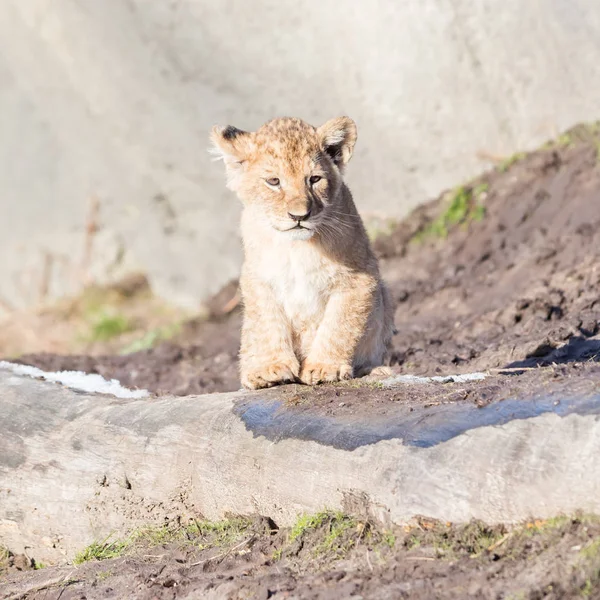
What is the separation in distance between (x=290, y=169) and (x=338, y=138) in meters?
0.48

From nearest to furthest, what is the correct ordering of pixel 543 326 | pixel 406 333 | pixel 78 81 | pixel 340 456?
pixel 340 456
pixel 543 326
pixel 406 333
pixel 78 81

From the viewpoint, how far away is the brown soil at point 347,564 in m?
3.71

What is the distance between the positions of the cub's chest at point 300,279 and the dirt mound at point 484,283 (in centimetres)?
174

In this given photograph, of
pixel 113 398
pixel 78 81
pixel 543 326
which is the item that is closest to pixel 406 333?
pixel 543 326

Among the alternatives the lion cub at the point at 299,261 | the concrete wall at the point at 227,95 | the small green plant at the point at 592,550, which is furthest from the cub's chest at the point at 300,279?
the concrete wall at the point at 227,95

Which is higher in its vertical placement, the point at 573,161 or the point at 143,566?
the point at 573,161

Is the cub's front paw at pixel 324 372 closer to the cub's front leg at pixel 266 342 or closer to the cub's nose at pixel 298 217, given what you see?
the cub's front leg at pixel 266 342

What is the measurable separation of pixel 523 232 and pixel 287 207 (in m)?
5.56

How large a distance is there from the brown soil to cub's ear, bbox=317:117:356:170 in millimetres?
2507

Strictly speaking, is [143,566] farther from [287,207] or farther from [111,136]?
[111,136]

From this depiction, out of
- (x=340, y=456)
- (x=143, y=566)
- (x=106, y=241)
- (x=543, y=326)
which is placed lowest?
(x=143, y=566)

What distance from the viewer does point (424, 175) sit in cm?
1211

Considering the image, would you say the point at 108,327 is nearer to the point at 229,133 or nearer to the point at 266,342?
the point at 229,133

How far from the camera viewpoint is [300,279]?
6.15m
